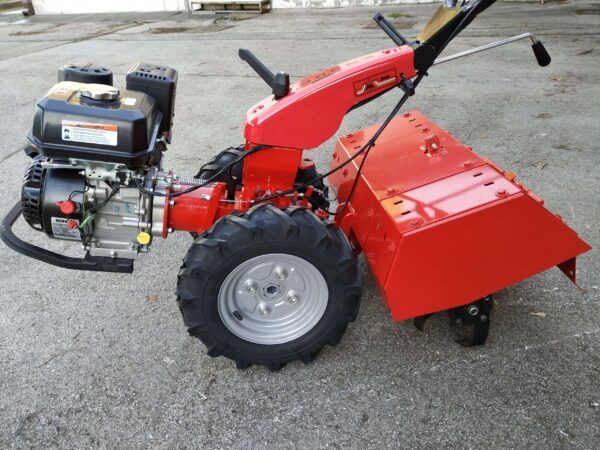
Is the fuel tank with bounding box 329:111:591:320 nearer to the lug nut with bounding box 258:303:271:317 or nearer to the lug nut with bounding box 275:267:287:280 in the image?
the lug nut with bounding box 275:267:287:280

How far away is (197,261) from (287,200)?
581mm

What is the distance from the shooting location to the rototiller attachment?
212 centimetres

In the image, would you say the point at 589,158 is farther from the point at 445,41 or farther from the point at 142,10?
the point at 142,10

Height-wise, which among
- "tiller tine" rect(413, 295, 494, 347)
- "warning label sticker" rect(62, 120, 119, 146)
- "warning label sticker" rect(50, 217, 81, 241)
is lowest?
"tiller tine" rect(413, 295, 494, 347)

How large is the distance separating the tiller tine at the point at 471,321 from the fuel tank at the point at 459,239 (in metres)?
0.14

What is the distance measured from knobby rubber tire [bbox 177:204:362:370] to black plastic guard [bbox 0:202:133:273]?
0.42 m

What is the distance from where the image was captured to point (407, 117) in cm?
316

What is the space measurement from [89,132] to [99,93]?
0.17 meters

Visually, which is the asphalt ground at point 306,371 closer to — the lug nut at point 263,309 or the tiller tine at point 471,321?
the tiller tine at point 471,321

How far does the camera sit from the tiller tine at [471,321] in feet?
7.73

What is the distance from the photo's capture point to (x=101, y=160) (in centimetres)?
218

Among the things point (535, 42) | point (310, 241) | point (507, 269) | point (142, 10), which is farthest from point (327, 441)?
point (142, 10)

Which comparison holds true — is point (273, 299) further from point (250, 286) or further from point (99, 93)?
point (99, 93)

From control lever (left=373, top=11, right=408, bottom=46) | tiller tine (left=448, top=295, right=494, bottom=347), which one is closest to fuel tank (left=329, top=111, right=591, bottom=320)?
tiller tine (left=448, top=295, right=494, bottom=347)
